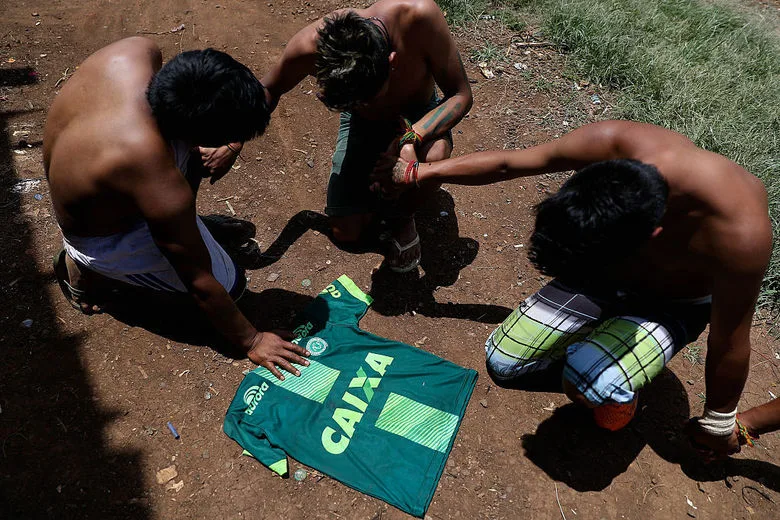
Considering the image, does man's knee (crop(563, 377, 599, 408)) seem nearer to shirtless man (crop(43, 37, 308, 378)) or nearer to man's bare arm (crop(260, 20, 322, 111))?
shirtless man (crop(43, 37, 308, 378))

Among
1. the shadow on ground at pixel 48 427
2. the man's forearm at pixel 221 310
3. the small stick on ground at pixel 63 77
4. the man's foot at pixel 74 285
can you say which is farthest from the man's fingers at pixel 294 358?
the small stick on ground at pixel 63 77

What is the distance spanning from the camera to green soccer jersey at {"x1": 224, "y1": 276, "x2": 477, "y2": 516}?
2.14 meters

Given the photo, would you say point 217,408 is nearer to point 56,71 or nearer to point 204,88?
point 204,88

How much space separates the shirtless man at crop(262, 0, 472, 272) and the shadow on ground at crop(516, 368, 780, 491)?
3.55ft

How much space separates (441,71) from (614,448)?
1.94m

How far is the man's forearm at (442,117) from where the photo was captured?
273cm

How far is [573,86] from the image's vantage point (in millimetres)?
4184

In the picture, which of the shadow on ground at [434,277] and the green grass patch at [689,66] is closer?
the shadow on ground at [434,277]

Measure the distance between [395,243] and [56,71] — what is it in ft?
9.55

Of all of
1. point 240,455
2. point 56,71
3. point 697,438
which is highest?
point 56,71

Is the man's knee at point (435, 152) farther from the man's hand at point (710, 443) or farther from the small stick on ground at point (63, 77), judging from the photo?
the small stick on ground at point (63, 77)

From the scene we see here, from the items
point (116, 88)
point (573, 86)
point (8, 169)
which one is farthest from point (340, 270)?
point (573, 86)

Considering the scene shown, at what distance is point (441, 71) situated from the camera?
2.73 m

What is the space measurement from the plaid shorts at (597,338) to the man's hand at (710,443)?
0.31 meters
